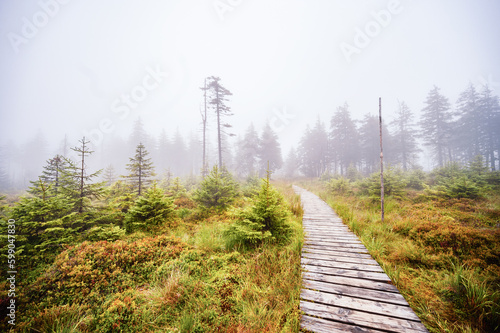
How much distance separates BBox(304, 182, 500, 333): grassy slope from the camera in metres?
2.97

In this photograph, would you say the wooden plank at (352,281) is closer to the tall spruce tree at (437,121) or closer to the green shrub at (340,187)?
the green shrub at (340,187)

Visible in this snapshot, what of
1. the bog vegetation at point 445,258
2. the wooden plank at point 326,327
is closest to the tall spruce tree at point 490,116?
the bog vegetation at point 445,258

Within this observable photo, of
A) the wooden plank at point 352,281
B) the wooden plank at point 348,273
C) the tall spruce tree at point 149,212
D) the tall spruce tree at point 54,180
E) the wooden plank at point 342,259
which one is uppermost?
the tall spruce tree at point 54,180

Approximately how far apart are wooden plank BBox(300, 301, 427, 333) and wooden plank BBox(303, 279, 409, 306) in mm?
355

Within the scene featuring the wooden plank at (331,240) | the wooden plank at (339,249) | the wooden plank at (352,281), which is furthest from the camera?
the wooden plank at (331,240)

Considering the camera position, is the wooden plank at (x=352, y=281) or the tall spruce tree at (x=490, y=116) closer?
the wooden plank at (x=352, y=281)

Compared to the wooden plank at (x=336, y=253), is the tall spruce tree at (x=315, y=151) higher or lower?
higher

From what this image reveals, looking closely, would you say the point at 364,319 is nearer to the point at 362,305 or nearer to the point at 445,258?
the point at 362,305

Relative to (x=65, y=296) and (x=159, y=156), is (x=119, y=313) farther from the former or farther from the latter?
(x=159, y=156)

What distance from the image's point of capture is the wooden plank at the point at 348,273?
378 centimetres

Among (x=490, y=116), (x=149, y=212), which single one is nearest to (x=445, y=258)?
(x=149, y=212)

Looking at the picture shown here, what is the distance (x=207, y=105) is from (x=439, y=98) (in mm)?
37578

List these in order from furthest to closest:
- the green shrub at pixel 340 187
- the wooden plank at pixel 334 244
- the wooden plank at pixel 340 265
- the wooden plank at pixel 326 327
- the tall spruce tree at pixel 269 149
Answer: the tall spruce tree at pixel 269 149
the green shrub at pixel 340 187
the wooden plank at pixel 334 244
the wooden plank at pixel 340 265
the wooden plank at pixel 326 327

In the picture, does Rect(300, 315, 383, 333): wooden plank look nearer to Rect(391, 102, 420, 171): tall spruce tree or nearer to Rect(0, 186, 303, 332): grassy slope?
Rect(0, 186, 303, 332): grassy slope
